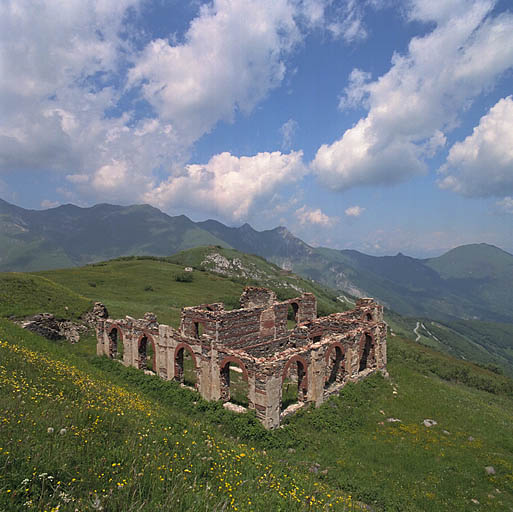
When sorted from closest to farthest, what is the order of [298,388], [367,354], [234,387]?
1. [298,388]
2. [234,387]
3. [367,354]

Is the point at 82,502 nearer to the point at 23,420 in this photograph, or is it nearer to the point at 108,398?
the point at 23,420

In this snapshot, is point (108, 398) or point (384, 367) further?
point (384, 367)

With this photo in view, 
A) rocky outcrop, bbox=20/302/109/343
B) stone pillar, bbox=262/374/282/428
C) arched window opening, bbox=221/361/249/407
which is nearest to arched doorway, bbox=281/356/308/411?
stone pillar, bbox=262/374/282/428

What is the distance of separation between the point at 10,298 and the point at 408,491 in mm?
35868

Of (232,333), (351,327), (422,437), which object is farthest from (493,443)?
(232,333)

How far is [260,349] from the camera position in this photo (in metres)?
29.0

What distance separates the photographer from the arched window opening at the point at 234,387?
63.9 ft

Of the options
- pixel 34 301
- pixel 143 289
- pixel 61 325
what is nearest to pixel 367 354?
pixel 61 325

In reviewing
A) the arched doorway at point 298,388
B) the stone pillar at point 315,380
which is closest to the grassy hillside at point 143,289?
the arched doorway at point 298,388

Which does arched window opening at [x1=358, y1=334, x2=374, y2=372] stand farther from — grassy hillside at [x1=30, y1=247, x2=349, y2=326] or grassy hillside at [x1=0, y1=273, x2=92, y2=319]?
grassy hillside at [x1=0, y1=273, x2=92, y2=319]

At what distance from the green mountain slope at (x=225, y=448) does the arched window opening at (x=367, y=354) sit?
171 centimetres

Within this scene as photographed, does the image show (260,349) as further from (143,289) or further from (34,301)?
(143,289)

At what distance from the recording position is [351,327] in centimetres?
2719

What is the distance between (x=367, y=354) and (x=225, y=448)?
776 inches
